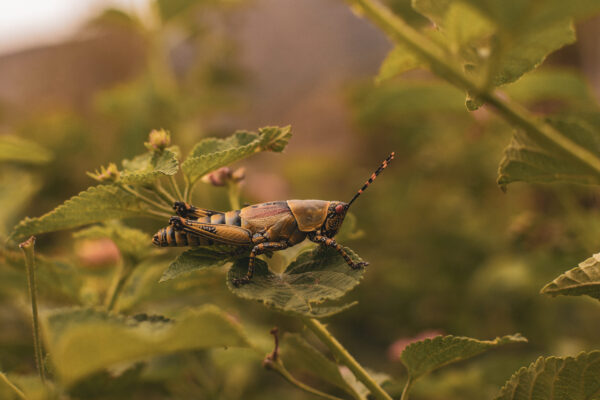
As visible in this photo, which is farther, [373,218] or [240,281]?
[373,218]

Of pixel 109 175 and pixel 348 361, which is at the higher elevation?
pixel 109 175

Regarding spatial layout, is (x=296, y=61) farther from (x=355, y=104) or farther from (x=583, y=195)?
(x=583, y=195)

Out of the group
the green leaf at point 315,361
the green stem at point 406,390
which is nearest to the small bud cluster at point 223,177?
the green leaf at point 315,361

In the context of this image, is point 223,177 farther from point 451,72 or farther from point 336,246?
point 451,72

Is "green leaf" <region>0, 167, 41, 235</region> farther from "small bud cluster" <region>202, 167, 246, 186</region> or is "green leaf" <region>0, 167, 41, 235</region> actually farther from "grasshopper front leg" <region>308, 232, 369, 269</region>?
"grasshopper front leg" <region>308, 232, 369, 269</region>

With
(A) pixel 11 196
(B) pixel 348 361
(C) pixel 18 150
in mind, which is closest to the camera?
(B) pixel 348 361

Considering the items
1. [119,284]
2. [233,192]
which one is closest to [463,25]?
[233,192]

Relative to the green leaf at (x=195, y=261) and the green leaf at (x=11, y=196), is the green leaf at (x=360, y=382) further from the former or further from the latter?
the green leaf at (x=11, y=196)
